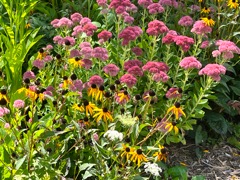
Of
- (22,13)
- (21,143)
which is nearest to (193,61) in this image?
(21,143)

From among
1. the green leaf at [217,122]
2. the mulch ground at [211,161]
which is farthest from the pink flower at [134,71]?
the green leaf at [217,122]

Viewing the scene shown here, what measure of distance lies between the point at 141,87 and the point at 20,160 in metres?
1.29

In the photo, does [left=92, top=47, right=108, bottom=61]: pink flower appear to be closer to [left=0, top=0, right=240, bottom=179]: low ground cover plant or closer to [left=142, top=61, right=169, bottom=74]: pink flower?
[left=0, top=0, right=240, bottom=179]: low ground cover plant

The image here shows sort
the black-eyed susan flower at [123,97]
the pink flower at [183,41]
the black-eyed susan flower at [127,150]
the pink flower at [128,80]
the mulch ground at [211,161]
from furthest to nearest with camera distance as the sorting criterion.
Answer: the mulch ground at [211,161] → the pink flower at [183,41] → the pink flower at [128,80] → the black-eyed susan flower at [123,97] → the black-eyed susan flower at [127,150]

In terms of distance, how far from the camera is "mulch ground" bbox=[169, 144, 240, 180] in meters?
3.43

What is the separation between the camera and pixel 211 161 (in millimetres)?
3559

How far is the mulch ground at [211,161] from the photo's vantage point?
343 cm

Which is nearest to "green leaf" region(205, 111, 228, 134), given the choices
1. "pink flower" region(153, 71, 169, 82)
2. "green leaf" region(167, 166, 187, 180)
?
"green leaf" region(167, 166, 187, 180)

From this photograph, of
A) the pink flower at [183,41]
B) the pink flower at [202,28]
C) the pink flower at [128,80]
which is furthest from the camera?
the pink flower at [202,28]

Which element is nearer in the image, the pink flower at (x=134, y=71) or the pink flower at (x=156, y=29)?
the pink flower at (x=134, y=71)

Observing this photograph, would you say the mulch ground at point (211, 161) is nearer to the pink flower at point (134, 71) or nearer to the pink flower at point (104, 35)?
the pink flower at point (134, 71)

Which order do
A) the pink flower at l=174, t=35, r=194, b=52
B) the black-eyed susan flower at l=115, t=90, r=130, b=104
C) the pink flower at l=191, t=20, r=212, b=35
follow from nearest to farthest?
the black-eyed susan flower at l=115, t=90, r=130, b=104
the pink flower at l=174, t=35, r=194, b=52
the pink flower at l=191, t=20, r=212, b=35

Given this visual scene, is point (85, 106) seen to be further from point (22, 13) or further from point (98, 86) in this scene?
point (22, 13)

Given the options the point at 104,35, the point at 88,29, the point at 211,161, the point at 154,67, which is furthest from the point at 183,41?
the point at 211,161
